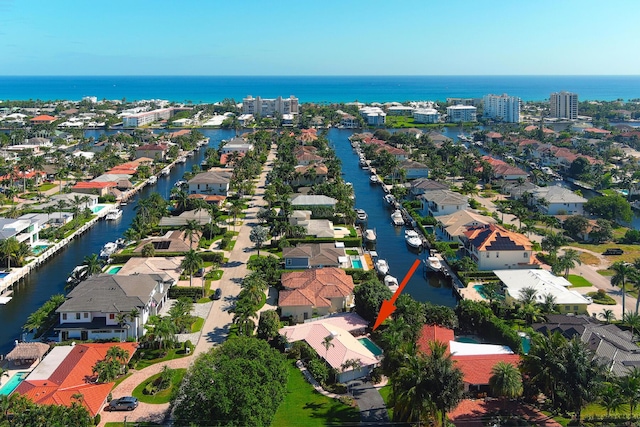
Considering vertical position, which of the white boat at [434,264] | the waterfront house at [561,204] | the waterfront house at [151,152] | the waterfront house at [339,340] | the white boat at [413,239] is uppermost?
the waterfront house at [151,152]

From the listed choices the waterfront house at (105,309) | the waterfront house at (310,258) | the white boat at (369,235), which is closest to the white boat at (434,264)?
the waterfront house at (310,258)

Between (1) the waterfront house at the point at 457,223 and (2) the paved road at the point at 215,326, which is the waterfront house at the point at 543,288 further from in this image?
(2) the paved road at the point at 215,326

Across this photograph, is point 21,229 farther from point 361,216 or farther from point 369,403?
point 369,403

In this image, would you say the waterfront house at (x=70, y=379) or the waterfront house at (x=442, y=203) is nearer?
the waterfront house at (x=70, y=379)

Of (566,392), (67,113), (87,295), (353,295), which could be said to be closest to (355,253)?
(353,295)

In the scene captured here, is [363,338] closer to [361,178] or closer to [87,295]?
[87,295]

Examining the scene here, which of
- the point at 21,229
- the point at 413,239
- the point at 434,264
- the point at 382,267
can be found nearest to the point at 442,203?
the point at 413,239
